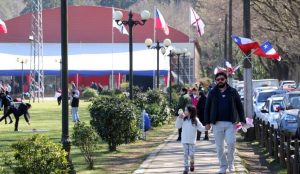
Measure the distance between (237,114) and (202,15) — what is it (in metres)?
59.7

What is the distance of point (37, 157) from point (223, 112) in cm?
415

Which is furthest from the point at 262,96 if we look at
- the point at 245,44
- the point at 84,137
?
the point at 84,137

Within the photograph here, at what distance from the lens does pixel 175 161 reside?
56.0ft

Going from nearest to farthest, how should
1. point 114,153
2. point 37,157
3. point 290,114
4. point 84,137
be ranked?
point 37,157
point 84,137
point 114,153
point 290,114

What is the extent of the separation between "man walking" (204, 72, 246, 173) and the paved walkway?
70.2 inches

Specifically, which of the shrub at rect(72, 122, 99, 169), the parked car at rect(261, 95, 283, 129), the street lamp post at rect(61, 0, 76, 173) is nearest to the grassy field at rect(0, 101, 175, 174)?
the shrub at rect(72, 122, 99, 169)

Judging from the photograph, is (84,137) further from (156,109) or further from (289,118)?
(156,109)

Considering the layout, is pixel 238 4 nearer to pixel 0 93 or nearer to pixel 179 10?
pixel 0 93

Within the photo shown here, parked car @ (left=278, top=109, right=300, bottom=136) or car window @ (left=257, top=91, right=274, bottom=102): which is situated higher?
car window @ (left=257, top=91, right=274, bottom=102)

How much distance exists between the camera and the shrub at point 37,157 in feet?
33.0

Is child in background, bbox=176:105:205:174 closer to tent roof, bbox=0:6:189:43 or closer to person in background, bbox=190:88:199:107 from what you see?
person in background, bbox=190:88:199:107

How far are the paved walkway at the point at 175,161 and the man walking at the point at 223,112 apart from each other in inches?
70.2

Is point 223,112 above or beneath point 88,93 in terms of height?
above

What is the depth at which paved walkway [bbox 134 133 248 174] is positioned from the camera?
15312 millimetres
